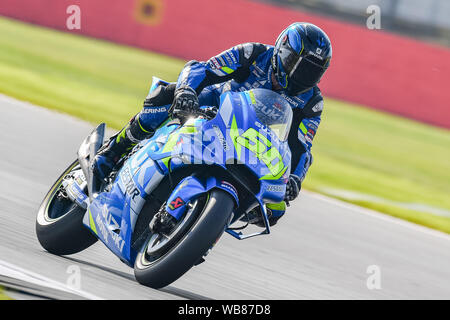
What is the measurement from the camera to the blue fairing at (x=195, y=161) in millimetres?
4203

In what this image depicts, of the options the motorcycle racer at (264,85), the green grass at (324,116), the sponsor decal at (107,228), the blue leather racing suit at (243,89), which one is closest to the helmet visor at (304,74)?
the motorcycle racer at (264,85)

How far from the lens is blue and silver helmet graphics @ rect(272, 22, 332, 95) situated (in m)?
4.62

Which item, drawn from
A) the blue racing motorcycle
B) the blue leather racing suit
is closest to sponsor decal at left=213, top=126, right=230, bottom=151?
the blue racing motorcycle

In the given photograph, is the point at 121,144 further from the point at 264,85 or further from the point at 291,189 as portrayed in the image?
the point at 291,189

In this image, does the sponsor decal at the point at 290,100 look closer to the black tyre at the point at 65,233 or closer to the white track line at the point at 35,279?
the black tyre at the point at 65,233

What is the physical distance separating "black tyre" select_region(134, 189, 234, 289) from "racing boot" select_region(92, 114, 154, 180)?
1.02 metres

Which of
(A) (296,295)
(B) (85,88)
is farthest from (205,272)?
(B) (85,88)

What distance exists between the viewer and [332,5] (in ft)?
74.6

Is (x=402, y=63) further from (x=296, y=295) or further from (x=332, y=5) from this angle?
(x=296, y=295)

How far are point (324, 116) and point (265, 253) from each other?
12.5 meters

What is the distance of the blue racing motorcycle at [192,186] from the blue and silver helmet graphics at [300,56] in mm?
210

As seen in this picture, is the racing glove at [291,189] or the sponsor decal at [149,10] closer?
the racing glove at [291,189]

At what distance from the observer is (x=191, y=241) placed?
3984 mm

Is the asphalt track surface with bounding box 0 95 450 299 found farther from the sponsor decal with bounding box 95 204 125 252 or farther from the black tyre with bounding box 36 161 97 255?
the sponsor decal with bounding box 95 204 125 252
